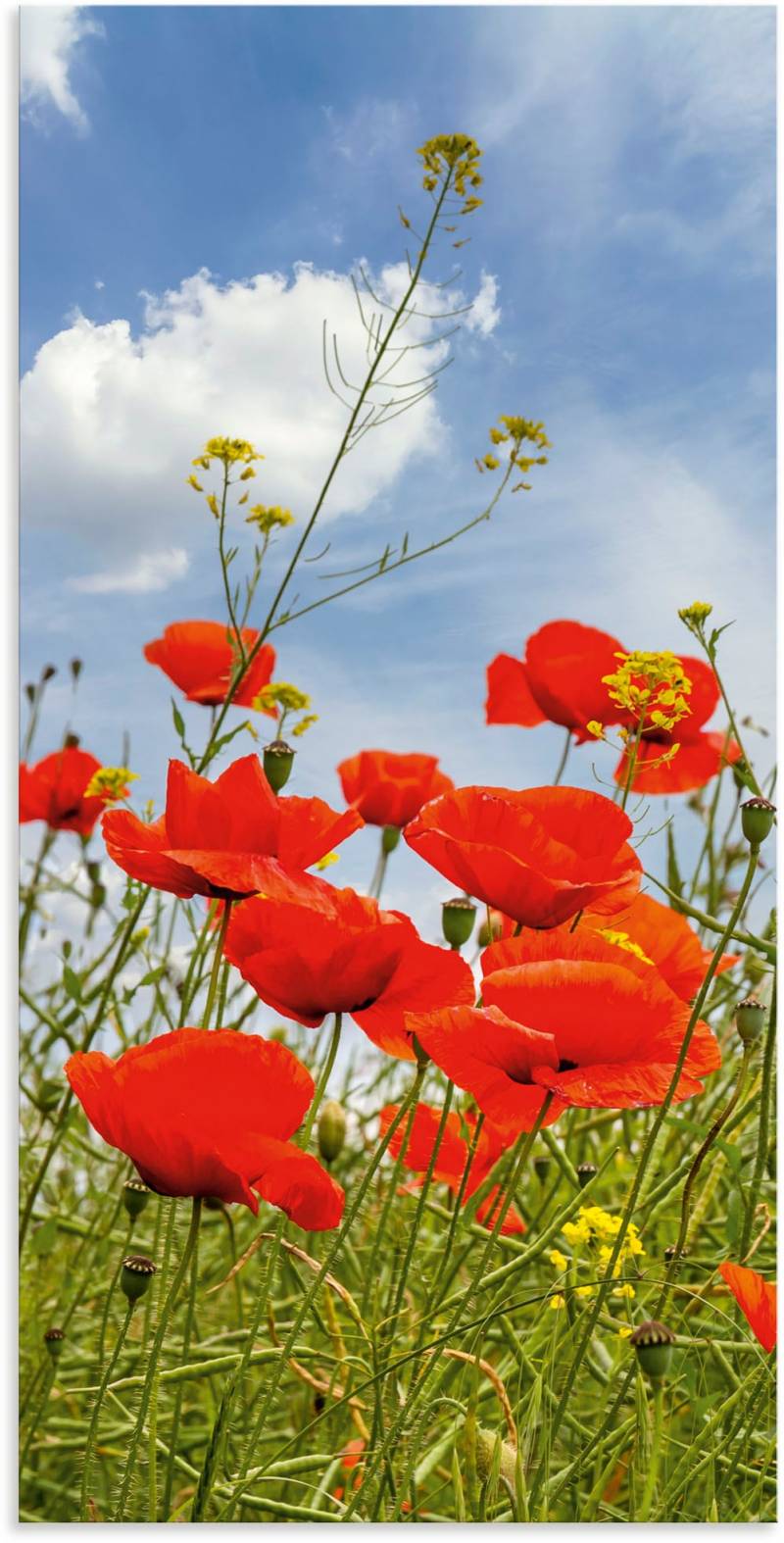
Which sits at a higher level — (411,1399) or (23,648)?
(23,648)

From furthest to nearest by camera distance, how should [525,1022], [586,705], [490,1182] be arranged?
[586,705] < [490,1182] < [525,1022]

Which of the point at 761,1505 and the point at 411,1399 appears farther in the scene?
the point at 761,1505

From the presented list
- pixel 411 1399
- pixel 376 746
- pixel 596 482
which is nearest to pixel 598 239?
pixel 596 482

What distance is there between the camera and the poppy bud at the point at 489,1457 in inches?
29.3

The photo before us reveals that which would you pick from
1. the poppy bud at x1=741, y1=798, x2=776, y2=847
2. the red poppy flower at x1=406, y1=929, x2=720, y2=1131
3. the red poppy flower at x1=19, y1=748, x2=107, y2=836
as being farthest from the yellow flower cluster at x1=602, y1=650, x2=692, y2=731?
the red poppy flower at x1=19, y1=748, x2=107, y2=836

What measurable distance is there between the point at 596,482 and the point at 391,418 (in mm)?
198

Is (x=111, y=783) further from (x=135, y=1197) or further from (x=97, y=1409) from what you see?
(x=97, y=1409)

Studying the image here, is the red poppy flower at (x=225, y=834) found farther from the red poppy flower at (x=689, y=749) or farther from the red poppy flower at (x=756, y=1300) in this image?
the red poppy flower at (x=689, y=749)

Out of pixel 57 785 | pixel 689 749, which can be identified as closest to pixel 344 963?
pixel 689 749

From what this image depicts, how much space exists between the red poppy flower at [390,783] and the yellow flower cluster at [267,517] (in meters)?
0.25

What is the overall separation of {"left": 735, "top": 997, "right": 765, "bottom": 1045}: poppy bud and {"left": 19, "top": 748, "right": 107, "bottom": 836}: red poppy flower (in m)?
0.90

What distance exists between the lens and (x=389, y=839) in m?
1.43

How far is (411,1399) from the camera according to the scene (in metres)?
0.68

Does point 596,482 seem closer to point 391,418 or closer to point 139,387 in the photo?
point 391,418
